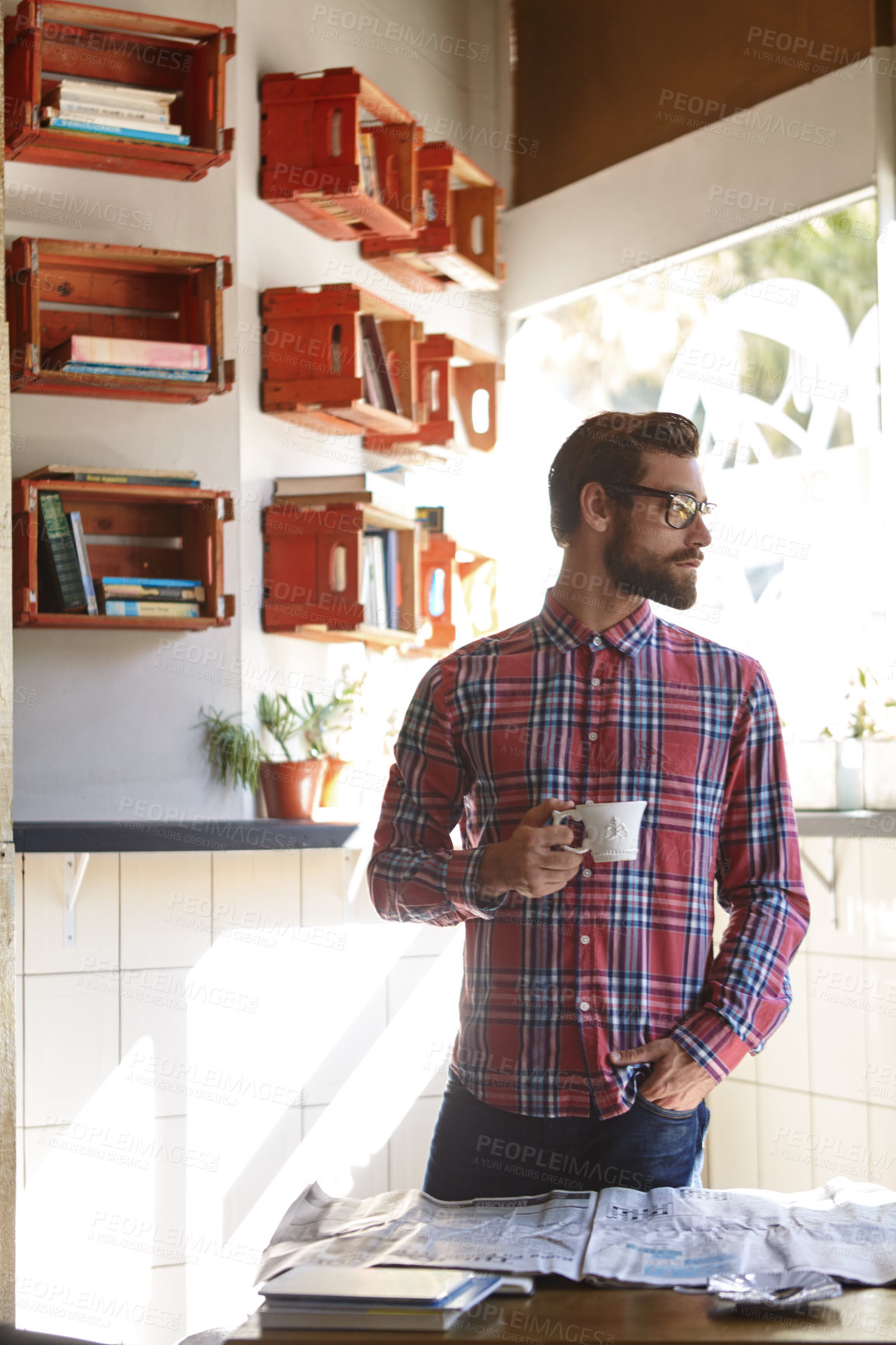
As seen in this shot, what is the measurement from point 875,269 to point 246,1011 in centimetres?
223

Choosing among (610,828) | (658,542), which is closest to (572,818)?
(610,828)

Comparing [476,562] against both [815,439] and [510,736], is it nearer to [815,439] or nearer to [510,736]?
[815,439]

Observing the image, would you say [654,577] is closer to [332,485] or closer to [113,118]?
[332,485]

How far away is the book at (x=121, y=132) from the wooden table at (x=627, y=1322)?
8.14ft

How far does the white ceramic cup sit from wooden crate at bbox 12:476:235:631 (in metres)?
1.64

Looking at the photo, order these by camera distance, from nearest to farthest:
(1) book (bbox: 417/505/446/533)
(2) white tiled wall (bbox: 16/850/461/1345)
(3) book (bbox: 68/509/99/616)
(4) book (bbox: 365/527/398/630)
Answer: (2) white tiled wall (bbox: 16/850/461/1345), (3) book (bbox: 68/509/99/616), (4) book (bbox: 365/527/398/630), (1) book (bbox: 417/505/446/533)

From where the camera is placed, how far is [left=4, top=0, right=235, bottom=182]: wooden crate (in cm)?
278

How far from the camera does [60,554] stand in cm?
285

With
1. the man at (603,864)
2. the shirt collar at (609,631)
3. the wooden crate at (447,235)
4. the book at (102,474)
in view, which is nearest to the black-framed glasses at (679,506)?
the man at (603,864)

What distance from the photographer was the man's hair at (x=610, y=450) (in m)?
1.76

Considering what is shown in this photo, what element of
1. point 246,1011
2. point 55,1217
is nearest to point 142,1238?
point 55,1217

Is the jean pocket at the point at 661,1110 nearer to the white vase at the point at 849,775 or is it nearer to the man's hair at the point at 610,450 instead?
the man's hair at the point at 610,450

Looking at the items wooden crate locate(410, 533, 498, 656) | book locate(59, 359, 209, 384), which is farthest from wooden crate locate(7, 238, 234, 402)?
wooden crate locate(410, 533, 498, 656)

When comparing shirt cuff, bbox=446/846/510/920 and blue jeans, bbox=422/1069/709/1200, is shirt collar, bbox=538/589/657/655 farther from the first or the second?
blue jeans, bbox=422/1069/709/1200
